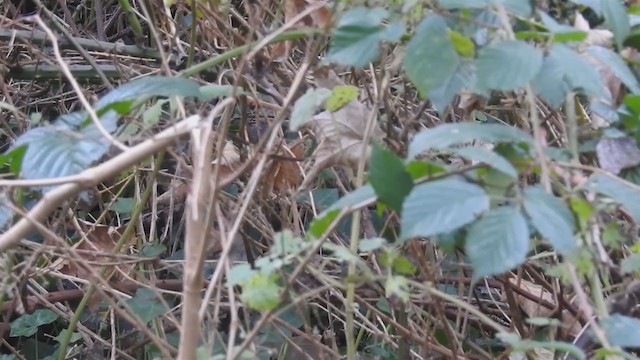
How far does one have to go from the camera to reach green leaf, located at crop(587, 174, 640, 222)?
0.71m

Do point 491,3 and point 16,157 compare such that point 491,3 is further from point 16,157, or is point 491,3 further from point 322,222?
point 16,157

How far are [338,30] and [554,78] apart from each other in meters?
0.22

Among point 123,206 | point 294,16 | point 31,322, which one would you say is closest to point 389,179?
point 294,16

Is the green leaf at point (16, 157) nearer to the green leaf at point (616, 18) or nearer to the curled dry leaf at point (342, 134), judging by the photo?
the curled dry leaf at point (342, 134)

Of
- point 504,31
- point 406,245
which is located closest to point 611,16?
point 504,31

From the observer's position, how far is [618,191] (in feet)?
2.37

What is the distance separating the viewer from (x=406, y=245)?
3.82 ft

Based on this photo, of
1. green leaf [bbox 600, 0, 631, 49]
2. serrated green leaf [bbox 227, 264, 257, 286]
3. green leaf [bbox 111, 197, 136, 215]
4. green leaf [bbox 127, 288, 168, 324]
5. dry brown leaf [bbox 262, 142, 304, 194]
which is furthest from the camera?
green leaf [bbox 111, 197, 136, 215]

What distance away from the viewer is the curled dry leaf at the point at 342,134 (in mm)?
1080

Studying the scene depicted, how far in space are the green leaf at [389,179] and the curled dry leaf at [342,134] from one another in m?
0.33

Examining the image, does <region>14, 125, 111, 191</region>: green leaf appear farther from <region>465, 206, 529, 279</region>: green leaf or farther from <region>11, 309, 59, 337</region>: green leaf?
<region>11, 309, 59, 337</region>: green leaf

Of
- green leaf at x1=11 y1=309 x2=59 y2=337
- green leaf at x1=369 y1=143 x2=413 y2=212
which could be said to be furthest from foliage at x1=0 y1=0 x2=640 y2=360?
green leaf at x1=11 y1=309 x2=59 y2=337

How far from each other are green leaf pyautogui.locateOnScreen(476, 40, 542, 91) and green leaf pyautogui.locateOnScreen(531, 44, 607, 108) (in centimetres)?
2

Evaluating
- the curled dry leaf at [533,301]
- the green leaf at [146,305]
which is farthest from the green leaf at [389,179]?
the green leaf at [146,305]
